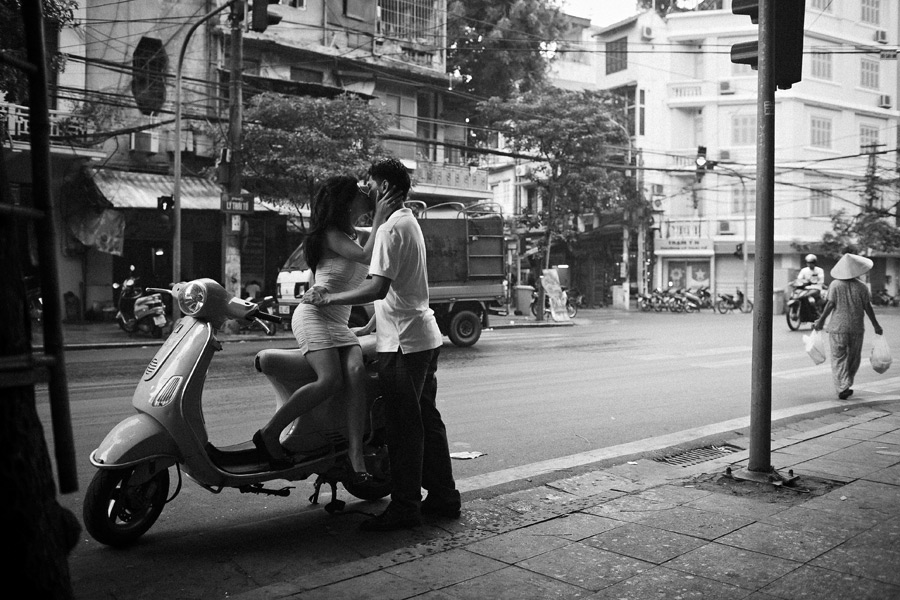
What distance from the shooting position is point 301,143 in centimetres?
1908

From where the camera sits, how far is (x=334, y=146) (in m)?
19.4

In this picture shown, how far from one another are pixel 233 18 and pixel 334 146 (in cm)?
370

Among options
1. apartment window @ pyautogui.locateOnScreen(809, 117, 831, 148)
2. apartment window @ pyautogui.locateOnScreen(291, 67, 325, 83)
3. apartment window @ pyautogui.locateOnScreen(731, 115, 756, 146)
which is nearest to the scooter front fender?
apartment window @ pyautogui.locateOnScreen(291, 67, 325, 83)

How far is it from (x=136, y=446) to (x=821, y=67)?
43.8 metres

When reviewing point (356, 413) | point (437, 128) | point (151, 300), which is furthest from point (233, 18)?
point (356, 413)

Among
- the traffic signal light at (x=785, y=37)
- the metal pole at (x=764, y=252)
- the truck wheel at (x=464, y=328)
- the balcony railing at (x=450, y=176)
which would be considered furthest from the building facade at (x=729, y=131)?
the metal pole at (x=764, y=252)

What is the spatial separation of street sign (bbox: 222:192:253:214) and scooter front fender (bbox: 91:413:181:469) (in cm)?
1446

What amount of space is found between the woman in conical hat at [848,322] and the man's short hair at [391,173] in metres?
6.31

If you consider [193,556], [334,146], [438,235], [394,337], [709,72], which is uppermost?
[709,72]

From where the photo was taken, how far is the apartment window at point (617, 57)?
4088cm

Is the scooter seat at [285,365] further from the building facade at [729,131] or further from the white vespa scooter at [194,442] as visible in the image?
the building facade at [729,131]

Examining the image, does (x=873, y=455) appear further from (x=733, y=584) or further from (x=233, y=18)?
(x=233, y=18)

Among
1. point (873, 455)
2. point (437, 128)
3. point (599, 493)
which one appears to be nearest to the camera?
point (599, 493)

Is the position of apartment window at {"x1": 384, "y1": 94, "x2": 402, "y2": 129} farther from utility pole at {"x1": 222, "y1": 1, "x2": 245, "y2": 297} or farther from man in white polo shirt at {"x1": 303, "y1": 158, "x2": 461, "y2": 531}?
man in white polo shirt at {"x1": 303, "y1": 158, "x2": 461, "y2": 531}
